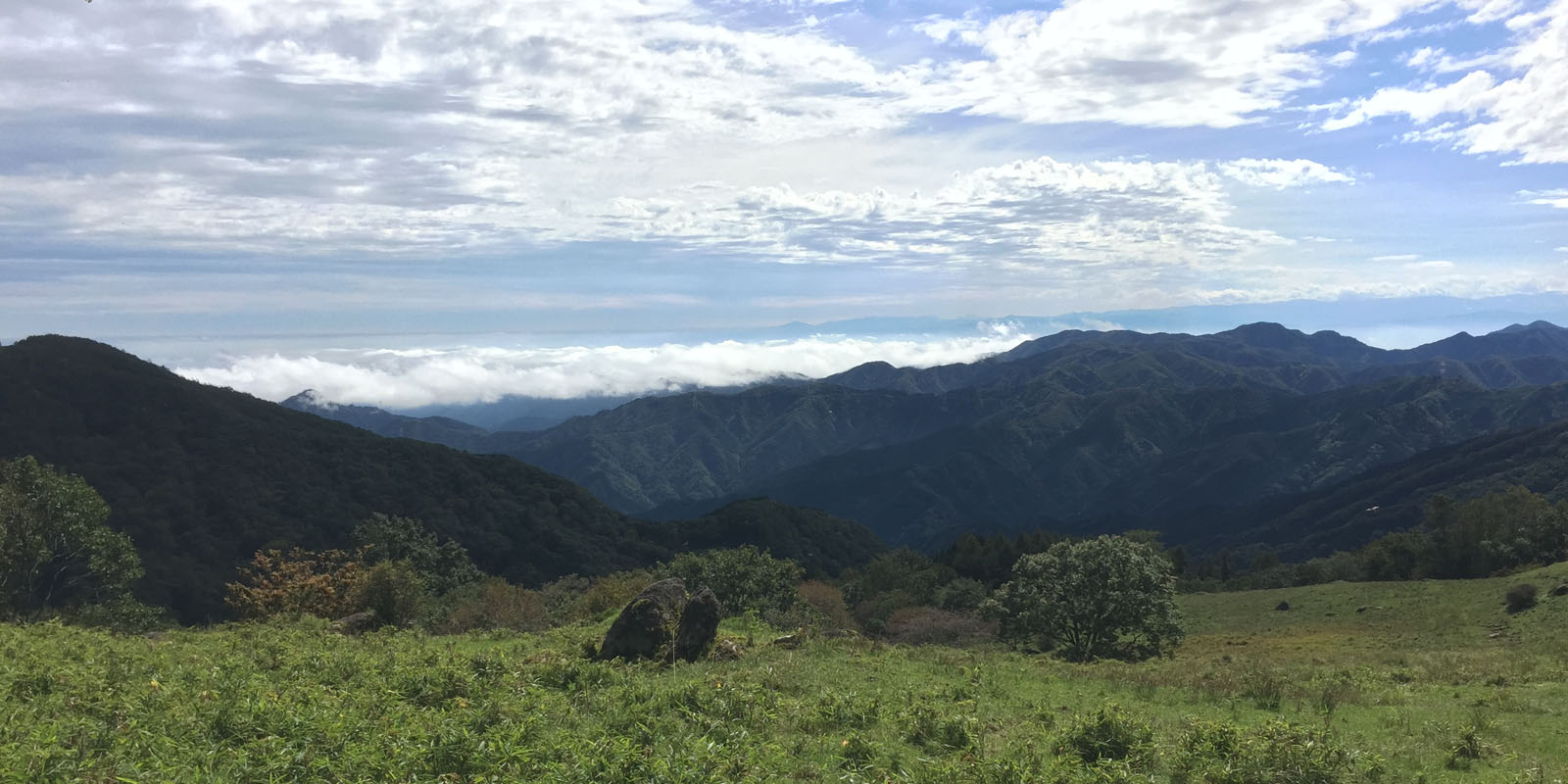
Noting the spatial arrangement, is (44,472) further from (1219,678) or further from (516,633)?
(1219,678)

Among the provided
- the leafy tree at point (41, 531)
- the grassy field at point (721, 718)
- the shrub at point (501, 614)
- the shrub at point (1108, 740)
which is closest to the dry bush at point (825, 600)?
the shrub at point (501, 614)

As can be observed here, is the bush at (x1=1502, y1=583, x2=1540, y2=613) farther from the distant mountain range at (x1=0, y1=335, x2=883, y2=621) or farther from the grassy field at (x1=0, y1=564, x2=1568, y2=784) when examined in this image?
the distant mountain range at (x1=0, y1=335, x2=883, y2=621)

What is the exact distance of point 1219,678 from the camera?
20234mm

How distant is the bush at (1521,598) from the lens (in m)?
48.9

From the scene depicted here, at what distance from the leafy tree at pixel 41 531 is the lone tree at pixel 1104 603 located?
52.2 metres

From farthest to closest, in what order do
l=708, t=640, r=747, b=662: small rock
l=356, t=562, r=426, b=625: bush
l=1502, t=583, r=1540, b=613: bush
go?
1. l=1502, t=583, r=1540, b=613: bush
2. l=356, t=562, r=426, b=625: bush
3. l=708, t=640, r=747, b=662: small rock

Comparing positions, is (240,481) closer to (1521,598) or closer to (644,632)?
(644,632)

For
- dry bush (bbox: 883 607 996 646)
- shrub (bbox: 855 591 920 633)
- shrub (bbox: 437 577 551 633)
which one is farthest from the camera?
shrub (bbox: 855 591 920 633)

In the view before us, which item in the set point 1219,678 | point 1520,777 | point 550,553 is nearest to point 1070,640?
point 1219,678

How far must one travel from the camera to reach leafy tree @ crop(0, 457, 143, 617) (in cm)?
4422

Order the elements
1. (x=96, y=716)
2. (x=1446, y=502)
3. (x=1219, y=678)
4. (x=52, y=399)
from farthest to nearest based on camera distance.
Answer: (x=52, y=399)
(x=1446, y=502)
(x=1219, y=678)
(x=96, y=716)

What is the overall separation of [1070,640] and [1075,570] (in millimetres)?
3756

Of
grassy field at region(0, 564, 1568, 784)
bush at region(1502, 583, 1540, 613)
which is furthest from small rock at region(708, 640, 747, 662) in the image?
bush at region(1502, 583, 1540, 613)

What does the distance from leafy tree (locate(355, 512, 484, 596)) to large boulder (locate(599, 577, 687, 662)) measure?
6240 cm
